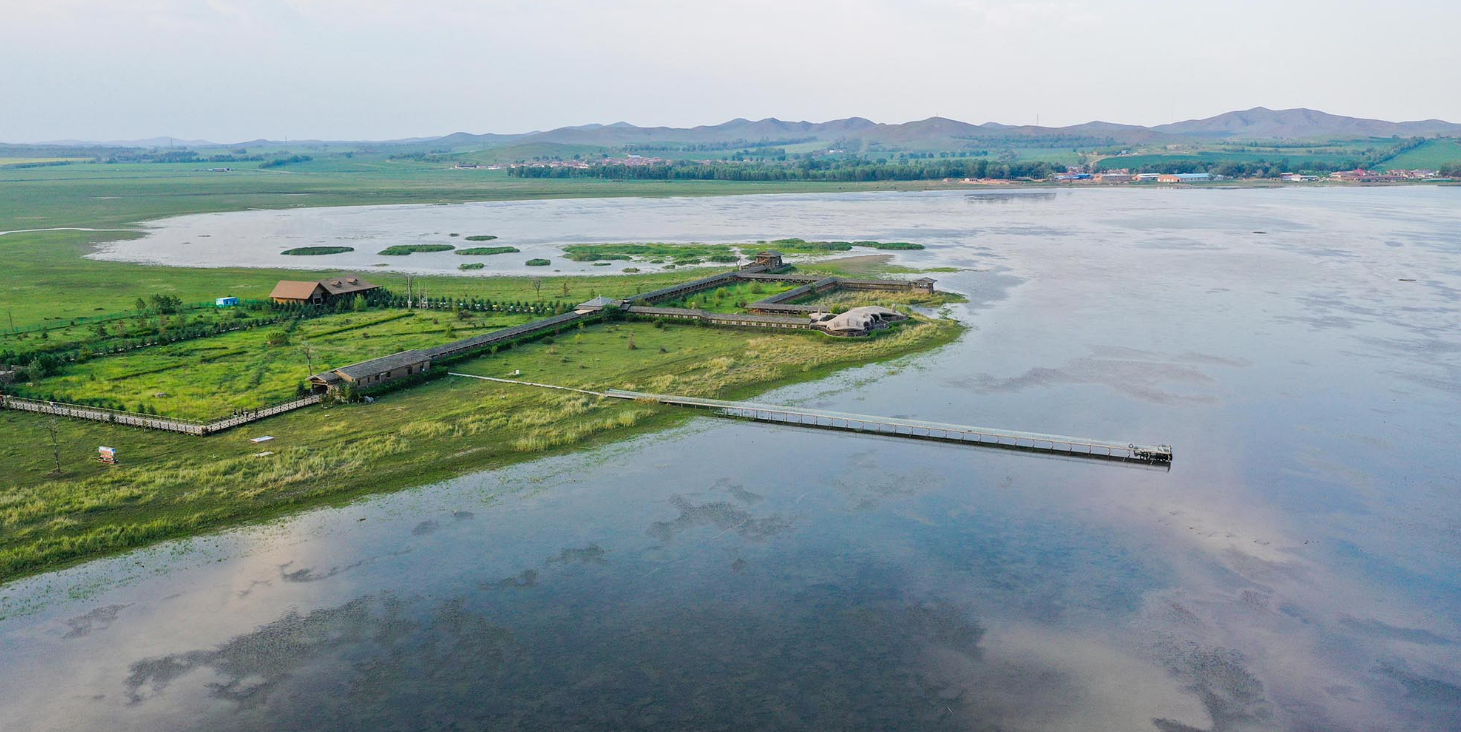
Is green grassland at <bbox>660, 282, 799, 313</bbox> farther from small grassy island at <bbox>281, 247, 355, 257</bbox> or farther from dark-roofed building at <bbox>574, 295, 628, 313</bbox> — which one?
small grassy island at <bbox>281, 247, 355, 257</bbox>

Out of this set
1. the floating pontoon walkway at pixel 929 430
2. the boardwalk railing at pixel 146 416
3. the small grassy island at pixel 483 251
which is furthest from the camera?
the small grassy island at pixel 483 251

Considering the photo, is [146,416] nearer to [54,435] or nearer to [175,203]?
[54,435]

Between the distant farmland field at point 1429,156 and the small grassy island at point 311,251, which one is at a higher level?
the distant farmland field at point 1429,156

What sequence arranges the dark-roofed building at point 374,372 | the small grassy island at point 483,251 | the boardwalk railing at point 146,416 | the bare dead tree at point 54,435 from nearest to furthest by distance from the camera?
the bare dead tree at point 54,435 < the boardwalk railing at point 146,416 < the dark-roofed building at point 374,372 < the small grassy island at point 483,251

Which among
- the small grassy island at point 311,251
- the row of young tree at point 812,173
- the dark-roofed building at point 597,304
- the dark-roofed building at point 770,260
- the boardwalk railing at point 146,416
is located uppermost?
the row of young tree at point 812,173

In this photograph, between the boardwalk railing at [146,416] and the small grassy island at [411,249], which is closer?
the boardwalk railing at [146,416]

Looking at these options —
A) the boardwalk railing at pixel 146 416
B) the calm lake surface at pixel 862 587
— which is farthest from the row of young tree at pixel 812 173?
the boardwalk railing at pixel 146 416

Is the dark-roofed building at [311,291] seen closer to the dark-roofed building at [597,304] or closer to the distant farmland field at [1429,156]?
the dark-roofed building at [597,304]
